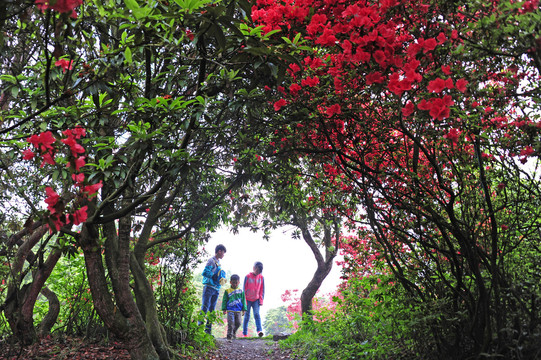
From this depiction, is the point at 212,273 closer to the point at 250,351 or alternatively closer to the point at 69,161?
the point at 250,351

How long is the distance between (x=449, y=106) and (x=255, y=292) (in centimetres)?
720

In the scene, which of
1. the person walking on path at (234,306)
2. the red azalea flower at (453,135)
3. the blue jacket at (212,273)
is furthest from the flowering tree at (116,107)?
the person walking on path at (234,306)

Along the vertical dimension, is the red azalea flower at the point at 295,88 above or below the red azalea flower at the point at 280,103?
above

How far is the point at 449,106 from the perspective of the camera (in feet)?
6.21

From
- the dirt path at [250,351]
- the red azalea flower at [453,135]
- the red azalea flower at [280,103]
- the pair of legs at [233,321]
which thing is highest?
the red azalea flower at [280,103]

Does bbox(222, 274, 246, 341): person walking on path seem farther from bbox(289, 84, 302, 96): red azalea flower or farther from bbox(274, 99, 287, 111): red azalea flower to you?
bbox(289, 84, 302, 96): red azalea flower

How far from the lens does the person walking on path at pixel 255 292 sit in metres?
8.27

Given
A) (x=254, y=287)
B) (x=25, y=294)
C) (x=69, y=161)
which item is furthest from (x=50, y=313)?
(x=254, y=287)

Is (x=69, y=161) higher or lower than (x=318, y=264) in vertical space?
lower

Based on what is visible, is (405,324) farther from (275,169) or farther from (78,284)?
(78,284)

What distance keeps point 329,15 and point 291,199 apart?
288 cm

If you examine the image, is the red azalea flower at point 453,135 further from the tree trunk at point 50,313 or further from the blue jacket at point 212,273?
the blue jacket at point 212,273

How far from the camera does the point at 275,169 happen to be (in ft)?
14.2

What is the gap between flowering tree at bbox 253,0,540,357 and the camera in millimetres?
1867
